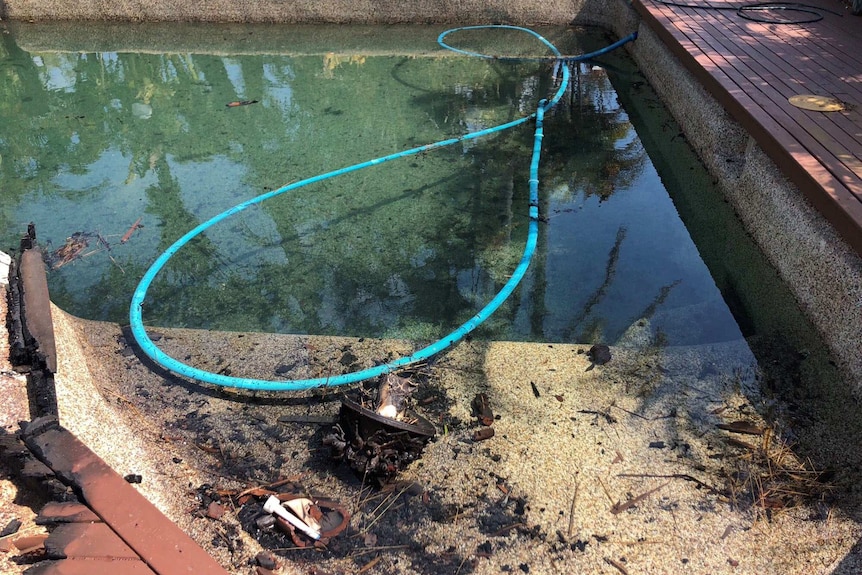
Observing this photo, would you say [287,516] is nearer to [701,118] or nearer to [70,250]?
[70,250]

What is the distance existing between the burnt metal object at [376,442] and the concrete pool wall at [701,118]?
2.05 metres

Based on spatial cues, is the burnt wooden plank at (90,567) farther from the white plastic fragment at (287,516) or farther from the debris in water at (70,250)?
the debris in water at (70,250)

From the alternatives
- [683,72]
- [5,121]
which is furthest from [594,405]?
[5,121]

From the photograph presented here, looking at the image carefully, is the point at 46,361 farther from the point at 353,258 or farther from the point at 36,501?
the point at 353,258

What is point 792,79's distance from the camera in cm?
421

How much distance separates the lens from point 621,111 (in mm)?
5664

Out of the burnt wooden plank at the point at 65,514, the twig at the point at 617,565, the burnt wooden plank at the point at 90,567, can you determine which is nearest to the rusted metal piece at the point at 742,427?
the twig at the point at 617,565

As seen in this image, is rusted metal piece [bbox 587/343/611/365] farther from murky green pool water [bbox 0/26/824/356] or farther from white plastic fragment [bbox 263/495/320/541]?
white plastic fragment [bbox 263/495/320/541]

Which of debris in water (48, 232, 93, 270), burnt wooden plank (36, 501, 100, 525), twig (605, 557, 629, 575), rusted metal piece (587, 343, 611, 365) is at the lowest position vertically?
twig (605, 557, 629, 575)

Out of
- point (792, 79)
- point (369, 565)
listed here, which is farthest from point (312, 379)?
point (792, 79)

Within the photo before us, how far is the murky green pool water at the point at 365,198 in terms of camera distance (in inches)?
131

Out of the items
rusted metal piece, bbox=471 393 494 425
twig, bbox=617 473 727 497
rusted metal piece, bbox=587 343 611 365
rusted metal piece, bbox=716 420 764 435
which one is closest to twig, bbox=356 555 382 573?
rusted metal piece, bbox=471 393 494 425

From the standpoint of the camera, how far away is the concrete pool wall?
278 cm

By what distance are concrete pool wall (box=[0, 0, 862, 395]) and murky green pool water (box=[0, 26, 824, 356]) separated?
7.5 inches
